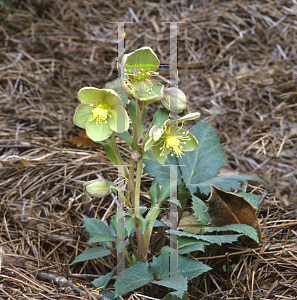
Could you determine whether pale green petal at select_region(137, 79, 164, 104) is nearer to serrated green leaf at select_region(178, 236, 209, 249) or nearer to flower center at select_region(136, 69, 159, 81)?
flower center at select_region(136, 69, 159, 81)

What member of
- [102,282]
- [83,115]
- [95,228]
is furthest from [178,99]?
[102,282]

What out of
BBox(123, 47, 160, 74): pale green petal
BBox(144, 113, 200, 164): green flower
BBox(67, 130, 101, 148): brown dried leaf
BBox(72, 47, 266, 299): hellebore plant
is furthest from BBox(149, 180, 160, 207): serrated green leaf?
BBox(67, 130, 101, 148): brown dried leaf

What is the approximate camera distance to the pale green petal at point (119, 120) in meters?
1.06

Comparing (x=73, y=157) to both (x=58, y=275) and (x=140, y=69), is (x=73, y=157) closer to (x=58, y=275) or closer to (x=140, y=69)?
(x=58, y=275)

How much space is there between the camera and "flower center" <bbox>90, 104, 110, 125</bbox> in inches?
43.0

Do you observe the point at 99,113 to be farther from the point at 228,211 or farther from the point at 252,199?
the point at 252,199

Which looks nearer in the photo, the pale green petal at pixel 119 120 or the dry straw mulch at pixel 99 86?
the pale green petal at pixel 119 120

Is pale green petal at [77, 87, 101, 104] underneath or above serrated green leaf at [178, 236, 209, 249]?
above

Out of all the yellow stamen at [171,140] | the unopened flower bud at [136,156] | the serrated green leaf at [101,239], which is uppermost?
the yellow stamen at [171,140]

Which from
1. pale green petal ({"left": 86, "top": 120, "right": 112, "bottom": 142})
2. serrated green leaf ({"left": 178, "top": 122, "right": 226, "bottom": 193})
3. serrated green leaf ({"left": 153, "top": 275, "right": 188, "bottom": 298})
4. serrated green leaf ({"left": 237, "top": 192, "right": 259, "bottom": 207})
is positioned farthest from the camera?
serrated green leaf ({"left": 178, "top": 122, "right": 226, "bottom": 193})

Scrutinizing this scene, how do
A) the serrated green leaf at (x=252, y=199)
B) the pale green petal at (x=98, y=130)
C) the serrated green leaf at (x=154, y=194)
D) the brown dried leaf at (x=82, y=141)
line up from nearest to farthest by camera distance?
the pale green petal at (x=98, y=130) < the serrated green leaf at (x=154, y=194) < the serrated green leaf at (x=252, y=199) < the brown dried leaf at (x=82, y=141)

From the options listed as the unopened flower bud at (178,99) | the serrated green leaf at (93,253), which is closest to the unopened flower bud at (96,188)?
the serrated green leaf at (93,253)

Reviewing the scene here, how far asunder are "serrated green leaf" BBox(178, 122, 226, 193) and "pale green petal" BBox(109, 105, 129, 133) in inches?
20.3

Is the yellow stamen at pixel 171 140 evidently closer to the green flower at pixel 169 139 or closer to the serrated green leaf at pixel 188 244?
the green flower at pixel 169 139
